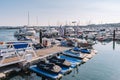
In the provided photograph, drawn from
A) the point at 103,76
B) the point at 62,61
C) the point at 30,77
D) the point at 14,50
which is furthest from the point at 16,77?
the point at 103,76

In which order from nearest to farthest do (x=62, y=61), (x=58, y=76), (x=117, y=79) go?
(x=58, y=76) → (x=117, y=79) → (x=62, y=61)

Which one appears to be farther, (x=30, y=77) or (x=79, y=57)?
(x=79, y=57)

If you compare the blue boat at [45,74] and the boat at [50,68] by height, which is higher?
the boat at [50,68]

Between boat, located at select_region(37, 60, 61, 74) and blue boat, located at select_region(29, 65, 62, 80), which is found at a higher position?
boat, located at select_region(37, 60, 61, 74)

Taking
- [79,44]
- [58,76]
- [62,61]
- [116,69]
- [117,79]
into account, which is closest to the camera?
[58,76]

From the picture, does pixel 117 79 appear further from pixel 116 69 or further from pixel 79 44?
pixel 79 44

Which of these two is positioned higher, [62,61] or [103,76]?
[62,61]

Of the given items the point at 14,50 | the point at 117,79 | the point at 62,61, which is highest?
the point at 14,50

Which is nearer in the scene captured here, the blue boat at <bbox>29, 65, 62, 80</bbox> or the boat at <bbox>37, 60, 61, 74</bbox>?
the blue boat at <bbox>29, 65, 62, 80</bbox>

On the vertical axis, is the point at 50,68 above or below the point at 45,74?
above

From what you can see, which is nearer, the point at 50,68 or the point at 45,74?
the point at 45,74

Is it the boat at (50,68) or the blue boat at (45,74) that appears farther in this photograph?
the boat at (50,68)
